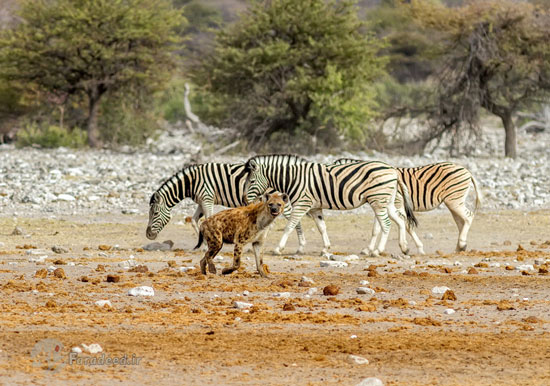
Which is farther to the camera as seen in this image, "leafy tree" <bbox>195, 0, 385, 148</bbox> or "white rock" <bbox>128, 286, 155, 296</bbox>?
"leafy tree" <bbox>195, 0, 385, 148</bbox>

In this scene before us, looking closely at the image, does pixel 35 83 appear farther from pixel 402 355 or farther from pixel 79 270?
pixel 402 355

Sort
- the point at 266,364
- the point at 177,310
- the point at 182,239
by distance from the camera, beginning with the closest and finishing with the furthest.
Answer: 1. the point at 266,364
2. the point at 177,310
3. the point at 182,239

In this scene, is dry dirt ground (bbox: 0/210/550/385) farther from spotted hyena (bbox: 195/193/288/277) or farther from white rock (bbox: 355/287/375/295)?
spotted hyena (bbox: 195/193/288/277)

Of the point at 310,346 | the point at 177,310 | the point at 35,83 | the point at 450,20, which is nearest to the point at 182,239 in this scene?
the point at 177,310

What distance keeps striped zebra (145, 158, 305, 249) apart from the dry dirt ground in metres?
1.13

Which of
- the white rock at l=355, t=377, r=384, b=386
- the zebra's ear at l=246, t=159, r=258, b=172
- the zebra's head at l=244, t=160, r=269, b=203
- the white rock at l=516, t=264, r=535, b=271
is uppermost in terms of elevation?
the zebra's ear at l=246, t=159, r=258, b=172

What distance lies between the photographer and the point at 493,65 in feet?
97.1

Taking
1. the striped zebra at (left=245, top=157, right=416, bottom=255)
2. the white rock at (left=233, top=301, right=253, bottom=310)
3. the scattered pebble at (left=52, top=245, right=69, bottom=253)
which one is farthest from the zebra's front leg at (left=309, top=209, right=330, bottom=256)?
the white rock at (left=233, top=301, right=253, bottom=310)

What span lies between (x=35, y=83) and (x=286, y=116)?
9765mm

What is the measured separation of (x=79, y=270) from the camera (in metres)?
10.8

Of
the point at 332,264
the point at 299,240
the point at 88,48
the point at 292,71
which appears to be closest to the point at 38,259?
the point at 332,264

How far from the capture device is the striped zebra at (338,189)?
44.8 feet

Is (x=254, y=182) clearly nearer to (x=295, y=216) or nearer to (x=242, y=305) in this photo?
(x=295, y=216)

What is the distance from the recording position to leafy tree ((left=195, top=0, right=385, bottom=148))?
30.8m
